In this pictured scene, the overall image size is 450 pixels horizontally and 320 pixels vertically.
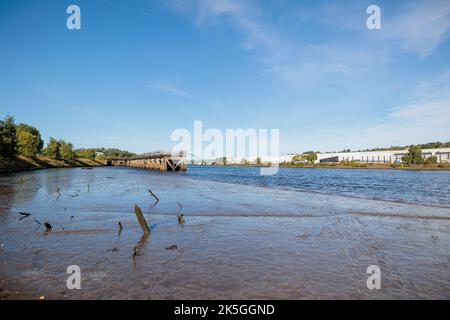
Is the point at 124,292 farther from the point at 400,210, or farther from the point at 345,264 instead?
the point at 400,210

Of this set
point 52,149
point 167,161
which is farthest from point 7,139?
point 52,149

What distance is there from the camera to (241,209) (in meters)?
18.1

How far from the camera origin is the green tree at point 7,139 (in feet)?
206

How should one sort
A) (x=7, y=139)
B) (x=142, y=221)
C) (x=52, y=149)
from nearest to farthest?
(x=142, y=221), (x=7, y=139), (x=52, y=149)

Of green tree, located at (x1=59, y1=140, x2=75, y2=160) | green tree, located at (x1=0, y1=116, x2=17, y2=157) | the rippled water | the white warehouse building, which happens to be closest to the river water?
the rippled water

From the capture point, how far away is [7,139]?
64.6m

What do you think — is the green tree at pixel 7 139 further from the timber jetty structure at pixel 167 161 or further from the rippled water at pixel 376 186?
the rippled water at pixel 376 186

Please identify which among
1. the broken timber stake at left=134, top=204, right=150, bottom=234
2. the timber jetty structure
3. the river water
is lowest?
the river water

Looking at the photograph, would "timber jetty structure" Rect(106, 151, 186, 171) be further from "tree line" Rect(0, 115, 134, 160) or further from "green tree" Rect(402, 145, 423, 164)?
"green tree" Rect(402, 145, 423, 164)

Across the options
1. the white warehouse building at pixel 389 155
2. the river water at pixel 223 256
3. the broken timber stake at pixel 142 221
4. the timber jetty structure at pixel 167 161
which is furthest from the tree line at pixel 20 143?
the white warehouse building at pixel 389 155

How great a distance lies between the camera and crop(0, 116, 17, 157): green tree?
62688 millimetres

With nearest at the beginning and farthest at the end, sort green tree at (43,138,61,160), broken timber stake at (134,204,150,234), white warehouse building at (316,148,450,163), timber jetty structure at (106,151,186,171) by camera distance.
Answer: broken timber stake at (134,204,150,234), timber jetty structure at (106,151,186,171), green tree at (43,138,61,160), white warehouse building at (316,148,450,163)

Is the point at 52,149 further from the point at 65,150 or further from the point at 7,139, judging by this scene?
the point at 7,139

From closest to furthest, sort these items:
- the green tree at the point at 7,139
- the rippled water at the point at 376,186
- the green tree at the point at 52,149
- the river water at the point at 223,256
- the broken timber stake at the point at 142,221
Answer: the river water at the point at 223,256
the broken timber stake at the point at 142,221
the rippled water at the point at 376,186
the green tree at the point at 7,139
the green tree at the point at 52,149
